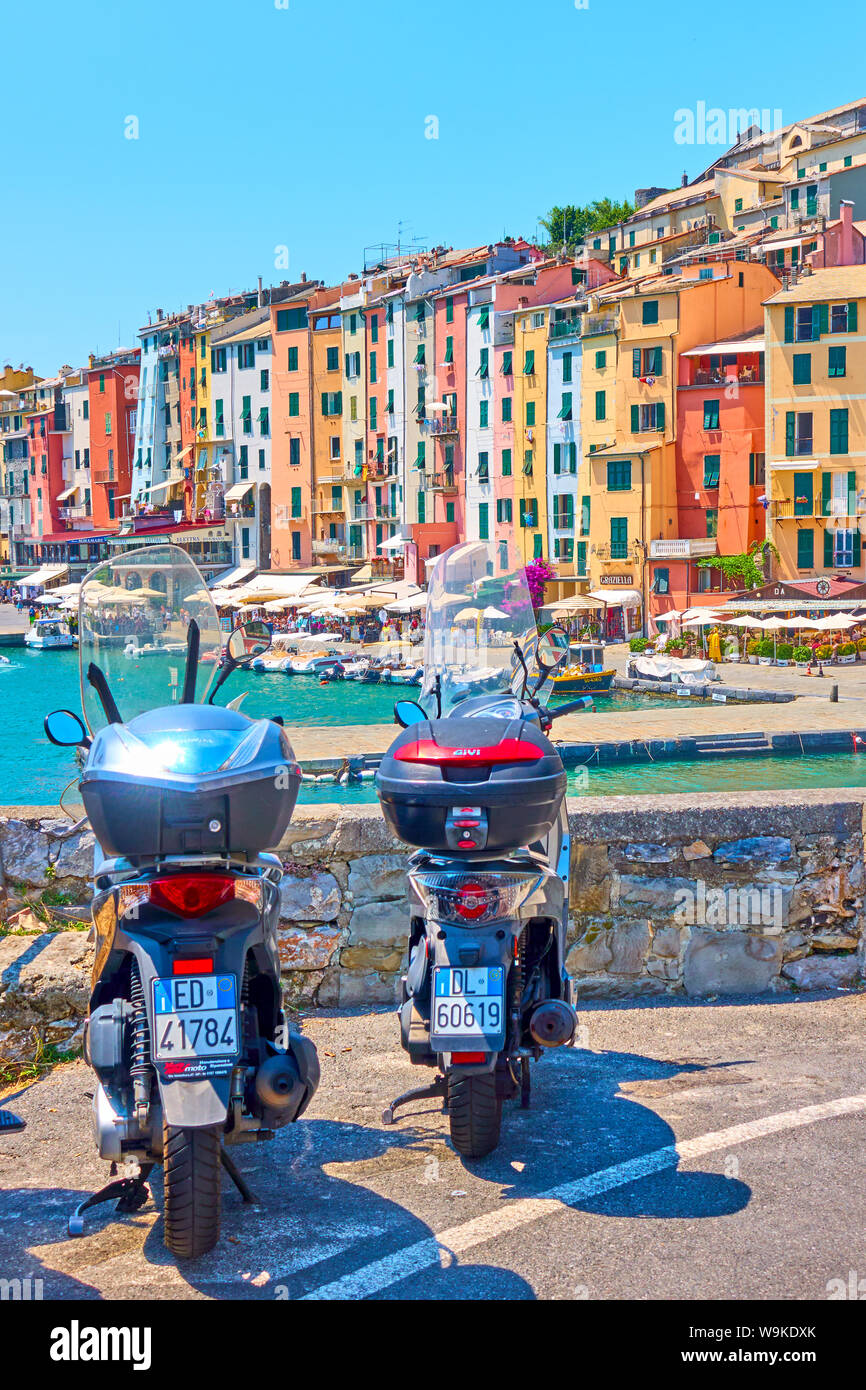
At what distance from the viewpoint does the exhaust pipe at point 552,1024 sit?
4.74 meters

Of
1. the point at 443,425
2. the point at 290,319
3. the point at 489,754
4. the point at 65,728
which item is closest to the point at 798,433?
the point at 443,425

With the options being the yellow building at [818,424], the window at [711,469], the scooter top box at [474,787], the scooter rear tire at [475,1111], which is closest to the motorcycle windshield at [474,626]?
the scooter top box at [474,787]

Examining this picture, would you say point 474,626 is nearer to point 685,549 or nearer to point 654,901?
point 654,901

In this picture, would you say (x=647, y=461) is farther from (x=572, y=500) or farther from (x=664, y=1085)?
(x=664, y=1085)

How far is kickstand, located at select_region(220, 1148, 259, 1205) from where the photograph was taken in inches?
171

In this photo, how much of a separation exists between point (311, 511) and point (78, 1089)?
271ft

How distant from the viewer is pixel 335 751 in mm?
34438

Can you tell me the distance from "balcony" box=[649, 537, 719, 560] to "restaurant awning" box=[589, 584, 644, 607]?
1803mm

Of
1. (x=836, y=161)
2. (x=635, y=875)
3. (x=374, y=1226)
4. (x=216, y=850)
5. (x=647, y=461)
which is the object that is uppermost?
(x=836, y=161)

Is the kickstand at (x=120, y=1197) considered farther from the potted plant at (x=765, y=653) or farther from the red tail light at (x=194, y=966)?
the potted plant at (x=765, y=653)

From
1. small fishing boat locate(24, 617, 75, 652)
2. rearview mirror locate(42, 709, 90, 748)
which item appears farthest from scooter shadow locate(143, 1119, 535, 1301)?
small fishing boat locate(24, 617, 75, 652)

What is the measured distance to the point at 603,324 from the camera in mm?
66812
